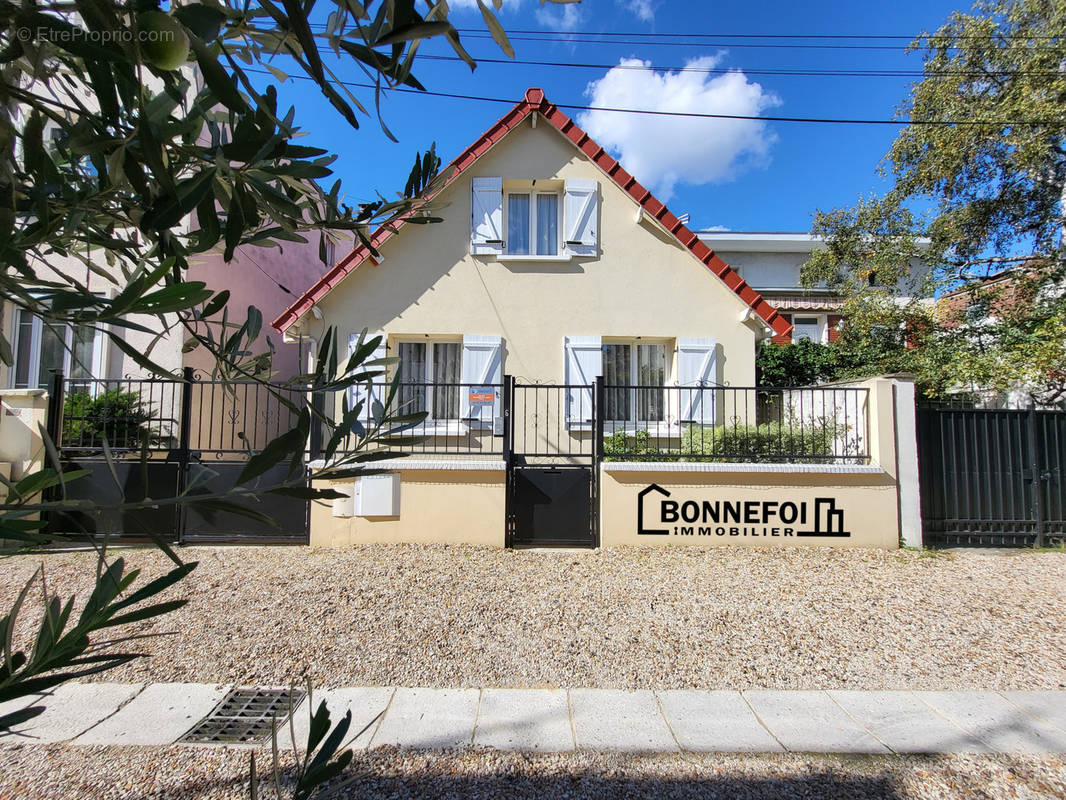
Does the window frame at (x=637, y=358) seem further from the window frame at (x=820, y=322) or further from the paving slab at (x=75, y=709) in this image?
the window frame at (x=820, y=322)

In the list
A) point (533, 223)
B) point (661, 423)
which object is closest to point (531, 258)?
point (533, 223)

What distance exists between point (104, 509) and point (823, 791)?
10.4 feet

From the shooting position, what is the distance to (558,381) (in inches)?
349

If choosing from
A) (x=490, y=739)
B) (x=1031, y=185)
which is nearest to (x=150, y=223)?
(x=490, y=739)

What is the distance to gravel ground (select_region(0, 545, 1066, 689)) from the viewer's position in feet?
12.5

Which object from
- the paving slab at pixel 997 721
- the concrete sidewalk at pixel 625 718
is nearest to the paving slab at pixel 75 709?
the concrete sidewalk at pixel 625 718

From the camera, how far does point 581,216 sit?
29.2ft

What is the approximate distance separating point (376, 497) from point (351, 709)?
310 centimetres

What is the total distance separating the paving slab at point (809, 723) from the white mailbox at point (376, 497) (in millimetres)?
4110

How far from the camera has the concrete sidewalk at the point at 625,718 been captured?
9.80 ft

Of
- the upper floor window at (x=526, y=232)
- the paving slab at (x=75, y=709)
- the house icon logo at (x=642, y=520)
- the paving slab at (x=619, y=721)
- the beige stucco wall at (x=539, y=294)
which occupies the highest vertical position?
the upper floor window at (x=526, y=232)

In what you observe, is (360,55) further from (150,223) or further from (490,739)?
(490,739)

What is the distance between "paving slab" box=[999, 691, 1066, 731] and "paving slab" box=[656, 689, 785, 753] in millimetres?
1781

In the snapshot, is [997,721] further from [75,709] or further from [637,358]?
[637,358]
